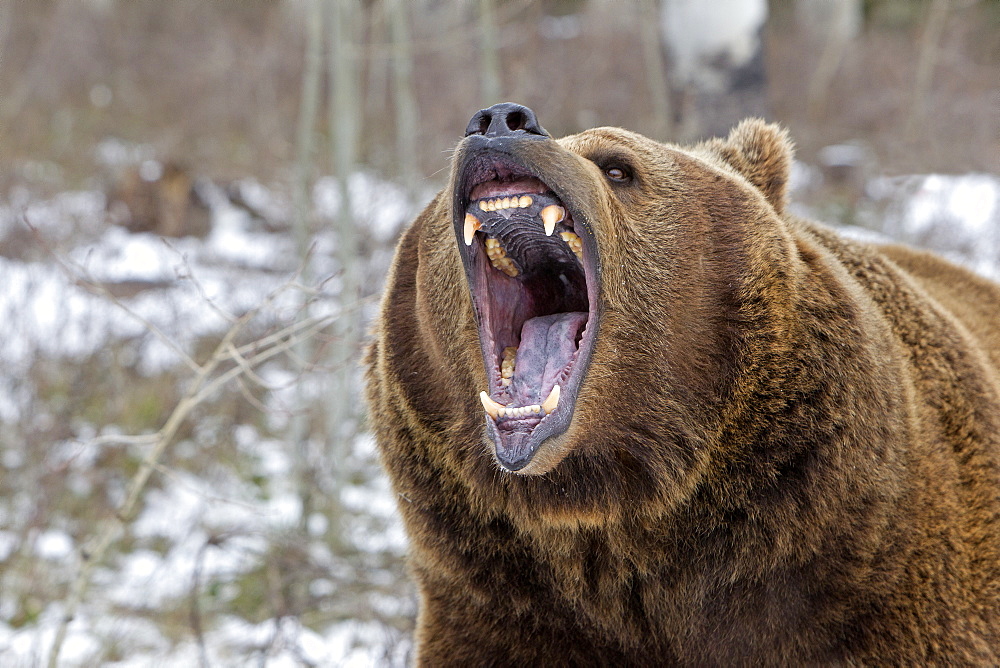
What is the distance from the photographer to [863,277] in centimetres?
300

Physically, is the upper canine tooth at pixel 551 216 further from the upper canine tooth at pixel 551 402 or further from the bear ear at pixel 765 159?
the bear ear at pixel 765 159

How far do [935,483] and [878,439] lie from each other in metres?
0.24

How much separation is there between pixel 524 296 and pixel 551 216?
535 millimetres

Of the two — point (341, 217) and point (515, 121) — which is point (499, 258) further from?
point (341, 217)

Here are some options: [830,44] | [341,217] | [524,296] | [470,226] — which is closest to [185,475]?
[341,217]

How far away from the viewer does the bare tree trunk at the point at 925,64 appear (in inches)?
643

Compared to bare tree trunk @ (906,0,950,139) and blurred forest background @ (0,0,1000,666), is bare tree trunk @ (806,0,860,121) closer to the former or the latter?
blurred forest background @ (0,0,1000,666)

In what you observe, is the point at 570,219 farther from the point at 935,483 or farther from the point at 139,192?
the point at 139,192

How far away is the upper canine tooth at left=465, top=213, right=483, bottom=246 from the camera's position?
2.50 metres

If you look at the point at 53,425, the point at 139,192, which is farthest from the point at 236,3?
the point at 53,425

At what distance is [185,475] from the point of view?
755 centimetres

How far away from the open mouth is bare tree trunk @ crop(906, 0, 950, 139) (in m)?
14.8

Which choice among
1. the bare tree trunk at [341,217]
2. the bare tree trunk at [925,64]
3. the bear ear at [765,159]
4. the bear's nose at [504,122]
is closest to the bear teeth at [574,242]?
the bear's nose at [504,122]

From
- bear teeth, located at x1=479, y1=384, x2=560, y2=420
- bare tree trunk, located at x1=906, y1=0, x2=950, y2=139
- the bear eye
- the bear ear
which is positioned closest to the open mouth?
bear teeth, located at x1=479, y1=384, x2=560, y2=420
